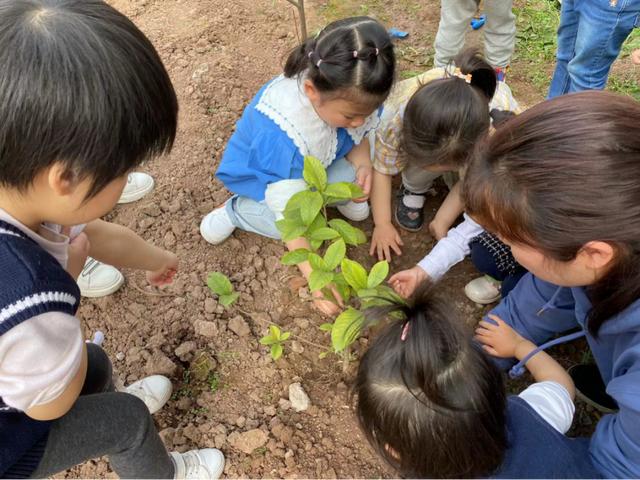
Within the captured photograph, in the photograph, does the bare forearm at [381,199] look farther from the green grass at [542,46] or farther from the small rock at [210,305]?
the green grass at [542,46]

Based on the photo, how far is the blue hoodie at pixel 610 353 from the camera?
112cm

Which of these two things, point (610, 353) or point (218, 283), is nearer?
point (610, 353)

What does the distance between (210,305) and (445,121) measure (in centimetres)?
105

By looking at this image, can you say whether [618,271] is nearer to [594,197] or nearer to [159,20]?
[594,197]

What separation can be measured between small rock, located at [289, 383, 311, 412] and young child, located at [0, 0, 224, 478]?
0.78 meters

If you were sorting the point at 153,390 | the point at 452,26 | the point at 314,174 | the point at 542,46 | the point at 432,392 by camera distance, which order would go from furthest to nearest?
the point at 542,46, the point at 452,26, the point at 153,390, the point at 314,174, the point at 432,392

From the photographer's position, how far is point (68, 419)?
3.93ft

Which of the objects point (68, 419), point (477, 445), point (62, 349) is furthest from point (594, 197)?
point (68, 419)

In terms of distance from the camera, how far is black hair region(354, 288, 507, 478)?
0.98m

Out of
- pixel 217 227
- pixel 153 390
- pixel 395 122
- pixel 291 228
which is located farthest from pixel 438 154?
pixel 153 390

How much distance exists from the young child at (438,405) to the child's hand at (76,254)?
74 centimetres

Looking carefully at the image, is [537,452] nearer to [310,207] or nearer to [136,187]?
[310,207]

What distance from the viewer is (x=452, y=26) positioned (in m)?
2.57

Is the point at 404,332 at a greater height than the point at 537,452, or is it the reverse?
the point at 404,332
